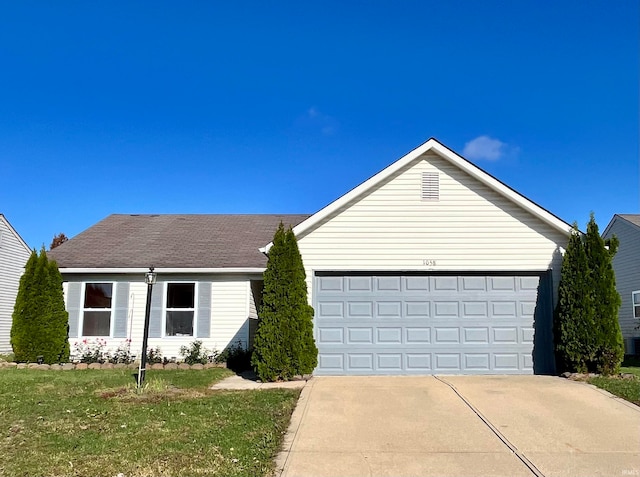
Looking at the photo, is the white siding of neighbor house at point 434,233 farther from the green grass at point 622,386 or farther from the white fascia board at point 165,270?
the white fascia board at point 165,270

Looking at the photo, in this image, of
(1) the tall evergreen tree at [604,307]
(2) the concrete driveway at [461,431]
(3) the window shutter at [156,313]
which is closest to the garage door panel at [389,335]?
(2) the concrete driveway at [461,431]

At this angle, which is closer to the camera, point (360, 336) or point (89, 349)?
point (360, 336)

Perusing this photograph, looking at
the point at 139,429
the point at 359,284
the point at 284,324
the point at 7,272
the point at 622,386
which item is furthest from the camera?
the point at 7,272

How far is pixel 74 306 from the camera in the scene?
14508mm

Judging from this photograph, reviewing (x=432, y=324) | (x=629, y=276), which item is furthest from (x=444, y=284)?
(x=629, y=276)

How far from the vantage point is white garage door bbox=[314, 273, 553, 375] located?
1098 cm

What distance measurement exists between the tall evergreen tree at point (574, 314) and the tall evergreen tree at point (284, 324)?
5.20 m

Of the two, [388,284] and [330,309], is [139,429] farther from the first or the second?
[388,284]

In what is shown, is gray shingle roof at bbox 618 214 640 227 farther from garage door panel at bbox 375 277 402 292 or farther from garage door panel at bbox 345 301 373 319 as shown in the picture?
garage door panel at bbox 345 301 373 319

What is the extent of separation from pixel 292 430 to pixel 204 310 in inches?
331

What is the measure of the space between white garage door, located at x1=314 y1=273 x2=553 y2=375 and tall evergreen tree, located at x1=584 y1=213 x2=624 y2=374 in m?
1.03

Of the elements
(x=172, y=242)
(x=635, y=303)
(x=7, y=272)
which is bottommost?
(x=635, y=303)

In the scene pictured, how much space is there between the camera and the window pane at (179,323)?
14.4 metres

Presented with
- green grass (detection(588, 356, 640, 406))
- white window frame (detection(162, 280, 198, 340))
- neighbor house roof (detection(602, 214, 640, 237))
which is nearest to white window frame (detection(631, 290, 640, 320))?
neighbor house roof (detection(602, 214, 640, 237))
